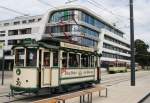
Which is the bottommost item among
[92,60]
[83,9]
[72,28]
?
[92,60]

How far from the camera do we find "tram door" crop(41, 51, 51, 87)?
16609mm

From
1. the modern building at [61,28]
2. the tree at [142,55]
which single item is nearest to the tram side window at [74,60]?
the modern building at [61,28]

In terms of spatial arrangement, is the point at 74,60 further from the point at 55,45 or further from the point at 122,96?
the point at 122,96

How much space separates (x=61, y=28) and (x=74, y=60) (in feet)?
218

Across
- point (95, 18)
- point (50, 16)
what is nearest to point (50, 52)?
point (50, 16)

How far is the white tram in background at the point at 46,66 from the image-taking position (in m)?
16.3

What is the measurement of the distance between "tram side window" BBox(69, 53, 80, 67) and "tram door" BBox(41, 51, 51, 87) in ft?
9.10

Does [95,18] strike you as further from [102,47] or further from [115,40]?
[115,40]

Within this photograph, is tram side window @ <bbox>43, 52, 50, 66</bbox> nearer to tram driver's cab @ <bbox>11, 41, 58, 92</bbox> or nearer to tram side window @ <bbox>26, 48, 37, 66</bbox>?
tram driver's cab @ <bbox>11, 41, 58, 92</bbox>

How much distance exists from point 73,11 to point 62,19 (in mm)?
3406

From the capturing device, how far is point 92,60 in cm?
2420

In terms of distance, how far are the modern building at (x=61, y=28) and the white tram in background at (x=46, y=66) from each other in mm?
55828

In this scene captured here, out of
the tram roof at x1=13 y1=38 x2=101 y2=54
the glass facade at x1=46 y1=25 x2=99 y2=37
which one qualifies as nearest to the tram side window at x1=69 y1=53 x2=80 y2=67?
the tram roof at x1=13 y1=38 x2=101 y2=54

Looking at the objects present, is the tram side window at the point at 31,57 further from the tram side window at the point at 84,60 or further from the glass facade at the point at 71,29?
the glass facade at the point at 71,29
